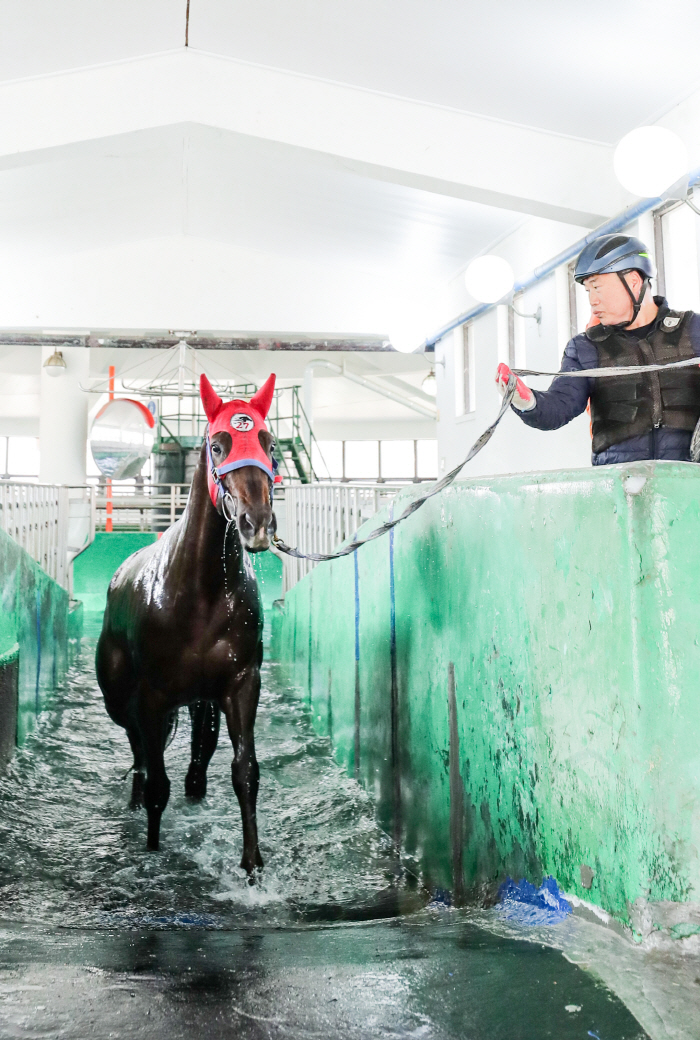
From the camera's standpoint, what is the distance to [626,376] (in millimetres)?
2799

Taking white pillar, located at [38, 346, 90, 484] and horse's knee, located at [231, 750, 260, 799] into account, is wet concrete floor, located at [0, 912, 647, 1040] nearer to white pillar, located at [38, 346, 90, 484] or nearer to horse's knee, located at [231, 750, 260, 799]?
horse's knee, located at [231, 750, 260, 799]

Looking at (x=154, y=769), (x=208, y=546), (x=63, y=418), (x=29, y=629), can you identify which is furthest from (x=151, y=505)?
(x=208, y=546)

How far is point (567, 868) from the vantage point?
192 centimetres

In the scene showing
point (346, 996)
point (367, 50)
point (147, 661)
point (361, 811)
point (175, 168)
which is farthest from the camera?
point (175, 168)

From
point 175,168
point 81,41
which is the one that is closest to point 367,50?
point 81,41

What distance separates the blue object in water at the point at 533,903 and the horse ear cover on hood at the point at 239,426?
1.69 metres

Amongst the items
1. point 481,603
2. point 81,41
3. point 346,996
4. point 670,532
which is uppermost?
point 81,41

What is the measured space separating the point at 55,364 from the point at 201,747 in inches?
488

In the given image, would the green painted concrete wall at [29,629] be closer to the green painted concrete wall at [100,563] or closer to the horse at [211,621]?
the horse at [211,621]

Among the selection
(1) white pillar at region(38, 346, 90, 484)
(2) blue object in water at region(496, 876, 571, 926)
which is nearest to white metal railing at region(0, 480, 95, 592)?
(2) blue object in water at region(496, 876, 571, 926)

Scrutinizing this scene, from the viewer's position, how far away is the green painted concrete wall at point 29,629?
476 centimetres

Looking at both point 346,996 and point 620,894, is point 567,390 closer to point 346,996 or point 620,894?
point 620,894

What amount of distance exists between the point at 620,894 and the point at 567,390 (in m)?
1.75

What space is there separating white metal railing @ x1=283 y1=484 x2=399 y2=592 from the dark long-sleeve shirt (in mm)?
2176
